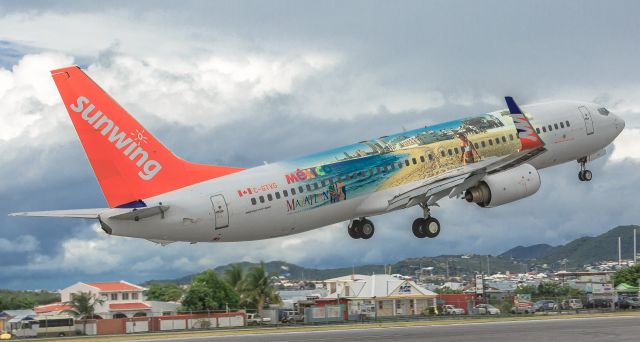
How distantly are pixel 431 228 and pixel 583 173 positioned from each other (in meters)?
16.5

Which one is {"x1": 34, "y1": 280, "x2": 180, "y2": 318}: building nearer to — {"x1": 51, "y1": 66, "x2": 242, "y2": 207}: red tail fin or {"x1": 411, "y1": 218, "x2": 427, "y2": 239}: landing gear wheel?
{"x1": 411, "y1": 218, "x2": 427, "y2": 239}: landing gear wheel

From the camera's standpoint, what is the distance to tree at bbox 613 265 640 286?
549ft

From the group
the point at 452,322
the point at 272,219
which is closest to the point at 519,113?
the point at 272,219

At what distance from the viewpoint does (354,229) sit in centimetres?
5800

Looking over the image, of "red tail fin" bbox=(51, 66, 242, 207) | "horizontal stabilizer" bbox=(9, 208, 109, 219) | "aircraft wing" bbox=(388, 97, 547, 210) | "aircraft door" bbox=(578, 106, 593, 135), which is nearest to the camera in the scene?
"horizontal stabilizer" bbox=(9, 208, 109, 219)

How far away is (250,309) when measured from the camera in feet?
422

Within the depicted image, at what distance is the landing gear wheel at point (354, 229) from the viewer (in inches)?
2279

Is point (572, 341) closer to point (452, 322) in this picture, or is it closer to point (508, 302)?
point (452, 322)

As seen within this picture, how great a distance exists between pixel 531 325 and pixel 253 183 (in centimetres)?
3480

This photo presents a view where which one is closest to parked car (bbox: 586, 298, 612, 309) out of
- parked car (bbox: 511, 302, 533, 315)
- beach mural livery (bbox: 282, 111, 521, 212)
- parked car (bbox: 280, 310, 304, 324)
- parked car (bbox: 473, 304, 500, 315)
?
parked car (bbox: 511, 302, 533, 315)

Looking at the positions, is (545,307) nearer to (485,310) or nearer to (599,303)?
(599,303)

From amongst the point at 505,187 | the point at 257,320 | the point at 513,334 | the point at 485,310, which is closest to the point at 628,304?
the point at 485,310

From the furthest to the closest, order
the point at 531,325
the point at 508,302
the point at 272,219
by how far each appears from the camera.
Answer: the point at 508,302, the point at 531,325, the point at 272,219

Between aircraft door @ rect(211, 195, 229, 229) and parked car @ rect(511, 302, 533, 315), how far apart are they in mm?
67348
